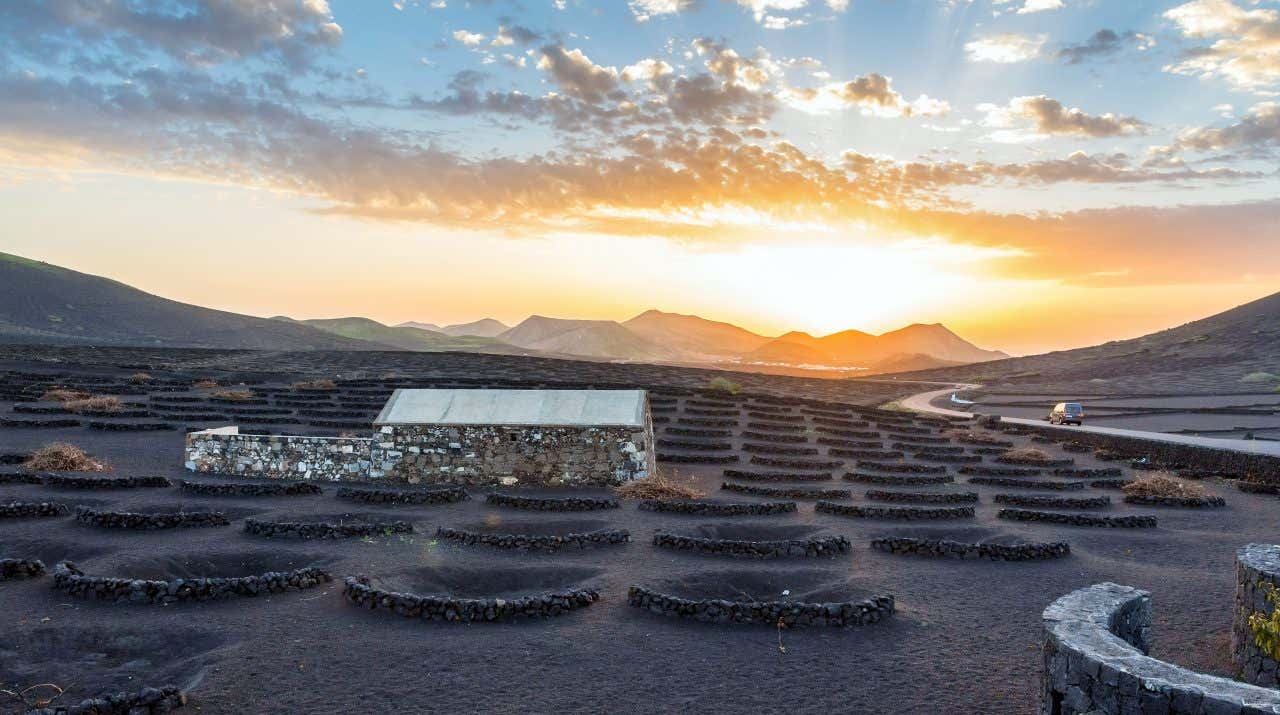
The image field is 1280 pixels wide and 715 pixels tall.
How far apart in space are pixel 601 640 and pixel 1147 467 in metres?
32.8

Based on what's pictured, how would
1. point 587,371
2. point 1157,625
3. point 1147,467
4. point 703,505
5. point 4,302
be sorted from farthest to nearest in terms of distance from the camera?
point 4,302
point 587,371
point 1147,467
point 703,505
point 1157,625

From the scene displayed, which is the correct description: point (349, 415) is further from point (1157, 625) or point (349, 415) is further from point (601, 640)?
point (1157, 625)

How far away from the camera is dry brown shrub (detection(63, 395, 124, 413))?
132ft

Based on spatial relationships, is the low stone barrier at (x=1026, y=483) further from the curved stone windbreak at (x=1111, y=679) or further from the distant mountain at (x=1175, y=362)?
the distant mountain at (x=1175, y=362)

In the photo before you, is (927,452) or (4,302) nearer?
(927,452)

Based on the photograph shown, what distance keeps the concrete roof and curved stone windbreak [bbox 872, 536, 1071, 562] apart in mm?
9805

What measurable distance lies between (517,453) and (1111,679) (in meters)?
20.3

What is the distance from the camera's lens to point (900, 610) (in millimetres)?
14398

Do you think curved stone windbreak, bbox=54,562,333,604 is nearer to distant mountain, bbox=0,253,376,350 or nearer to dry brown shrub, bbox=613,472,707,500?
dry brown shrub, bbox=613,472,707,500

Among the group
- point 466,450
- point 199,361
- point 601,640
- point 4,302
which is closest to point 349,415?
point 466,450

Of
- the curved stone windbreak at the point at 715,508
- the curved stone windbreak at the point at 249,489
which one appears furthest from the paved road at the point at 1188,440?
the curved stone windbreak at the point at 249,489

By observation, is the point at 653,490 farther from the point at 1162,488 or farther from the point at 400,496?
the point at 1162,488

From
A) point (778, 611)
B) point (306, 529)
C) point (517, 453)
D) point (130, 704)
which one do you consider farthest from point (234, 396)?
point (778, 611)

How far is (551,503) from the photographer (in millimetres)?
22266
